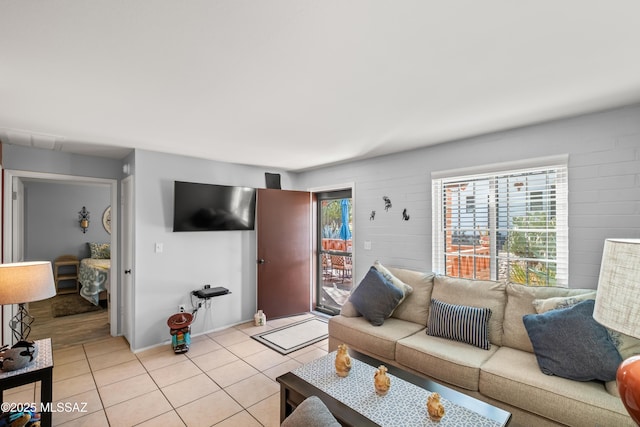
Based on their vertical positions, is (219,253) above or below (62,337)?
above

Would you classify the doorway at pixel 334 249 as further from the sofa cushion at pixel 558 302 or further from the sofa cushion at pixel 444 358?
the sofa cushion at pixel 558 302

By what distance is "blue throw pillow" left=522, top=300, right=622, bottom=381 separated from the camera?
1.88 m

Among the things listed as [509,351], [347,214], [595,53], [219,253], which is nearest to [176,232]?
[219,253]

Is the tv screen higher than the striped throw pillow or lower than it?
higher

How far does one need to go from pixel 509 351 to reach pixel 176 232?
3.83 m

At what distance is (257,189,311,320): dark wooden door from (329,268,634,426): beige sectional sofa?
1616 millimetres

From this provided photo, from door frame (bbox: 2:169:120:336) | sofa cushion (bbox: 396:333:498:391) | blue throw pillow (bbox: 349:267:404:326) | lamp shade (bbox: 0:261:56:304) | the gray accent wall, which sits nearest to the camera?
lamp shade (bbox: 0:261:56:304)

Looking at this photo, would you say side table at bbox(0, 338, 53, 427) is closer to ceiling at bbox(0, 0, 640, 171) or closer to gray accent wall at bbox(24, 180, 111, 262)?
ceiling at bbox(0, 0, 640, 171)

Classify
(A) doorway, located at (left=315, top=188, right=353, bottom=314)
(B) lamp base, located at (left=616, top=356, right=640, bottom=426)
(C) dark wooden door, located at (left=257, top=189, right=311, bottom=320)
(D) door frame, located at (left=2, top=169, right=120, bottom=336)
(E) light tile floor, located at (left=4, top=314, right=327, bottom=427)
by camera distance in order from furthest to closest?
(A) doorway, located at (left=315, top=188, right=353, bottom=314) → (C) dark wooden door, located at (left=257, top=189, right=311, bottom=320) → (D) door frame, located at (left=2, top=169, right=120, bottom=336) → (E) light tile floor, located at (left=4, top=314, right=327, bottom=427) → (B) lamp base, located at (left=616, top=356, right=640, bottom=426)

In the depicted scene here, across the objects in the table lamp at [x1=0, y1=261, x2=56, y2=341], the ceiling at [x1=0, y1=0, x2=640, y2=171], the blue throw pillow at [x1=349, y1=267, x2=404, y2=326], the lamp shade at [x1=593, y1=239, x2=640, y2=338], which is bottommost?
the blue throw pillow at [x1=349, y1=267, x2=404, y2=326]

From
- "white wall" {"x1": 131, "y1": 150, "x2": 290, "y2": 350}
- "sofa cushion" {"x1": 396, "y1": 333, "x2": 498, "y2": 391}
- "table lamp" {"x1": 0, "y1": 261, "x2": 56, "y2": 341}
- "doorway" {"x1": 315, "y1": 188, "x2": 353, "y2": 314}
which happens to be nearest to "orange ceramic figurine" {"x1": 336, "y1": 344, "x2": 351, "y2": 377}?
"sofa cushion" {"x1": 396, "y1": 333, "x2": 498, "y2": 391}

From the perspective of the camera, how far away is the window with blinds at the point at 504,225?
2.62 meters

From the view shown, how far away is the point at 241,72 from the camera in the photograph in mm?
1763

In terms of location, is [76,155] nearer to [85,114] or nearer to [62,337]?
[85,114]
